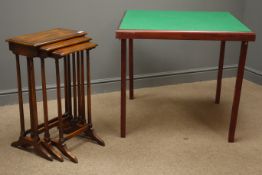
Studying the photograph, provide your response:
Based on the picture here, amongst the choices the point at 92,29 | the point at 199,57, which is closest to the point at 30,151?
→ the point at 92,29

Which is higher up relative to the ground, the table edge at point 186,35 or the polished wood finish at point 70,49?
the table edge at point 186,35

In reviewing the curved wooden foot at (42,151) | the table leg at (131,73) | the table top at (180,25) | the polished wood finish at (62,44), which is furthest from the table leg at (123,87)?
the table leg at (131,73)

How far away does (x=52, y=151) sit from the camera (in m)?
1.95

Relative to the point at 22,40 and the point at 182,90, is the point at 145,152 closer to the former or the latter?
the point at 22,40

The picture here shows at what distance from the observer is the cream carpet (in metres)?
1.88

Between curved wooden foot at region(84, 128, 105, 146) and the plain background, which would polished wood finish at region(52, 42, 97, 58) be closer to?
curved wooden foot at region(84, 128, 105, 146)

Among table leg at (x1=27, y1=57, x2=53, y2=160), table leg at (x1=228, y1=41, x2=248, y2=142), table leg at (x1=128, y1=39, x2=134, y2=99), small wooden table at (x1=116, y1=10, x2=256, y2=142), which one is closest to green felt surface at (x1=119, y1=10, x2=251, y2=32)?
small wooden table at (x1=116, y1=10, x2=256, y2=142)

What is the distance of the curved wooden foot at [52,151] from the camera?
6.33ft

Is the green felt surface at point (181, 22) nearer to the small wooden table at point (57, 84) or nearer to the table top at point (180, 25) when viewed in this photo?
the table top at point (180, 25)

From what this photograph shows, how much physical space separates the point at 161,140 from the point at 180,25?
73 cm

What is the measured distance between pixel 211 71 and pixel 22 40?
2.02 m

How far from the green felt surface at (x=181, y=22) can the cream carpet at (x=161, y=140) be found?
0.71 meters

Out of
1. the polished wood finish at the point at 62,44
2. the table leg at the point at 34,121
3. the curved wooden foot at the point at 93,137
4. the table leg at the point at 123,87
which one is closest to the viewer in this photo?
the polished wood finish at the point at 62,44

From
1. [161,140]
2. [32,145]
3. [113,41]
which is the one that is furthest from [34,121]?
[113,41]
